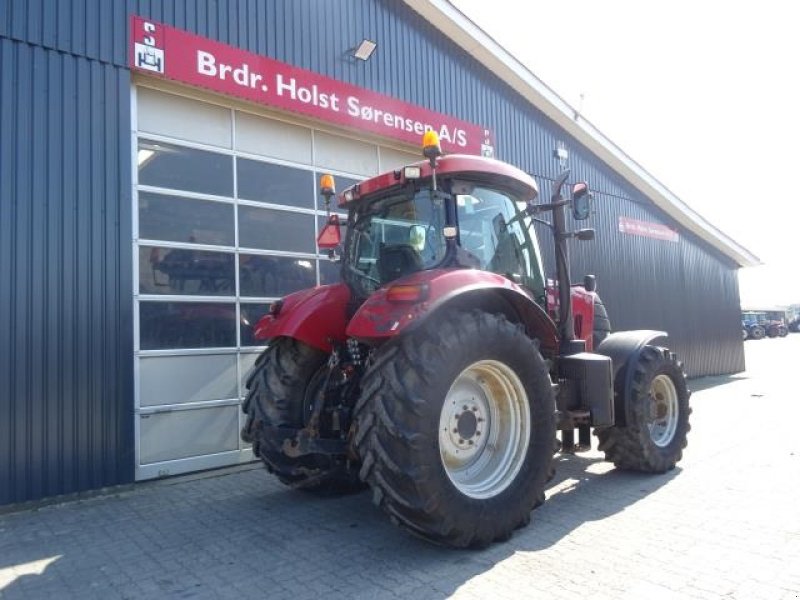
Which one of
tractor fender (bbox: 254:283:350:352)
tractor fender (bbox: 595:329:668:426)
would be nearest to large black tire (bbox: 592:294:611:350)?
tractor fender (bbox: 595:329:668:426)

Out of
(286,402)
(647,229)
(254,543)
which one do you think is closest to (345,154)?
(286,402)

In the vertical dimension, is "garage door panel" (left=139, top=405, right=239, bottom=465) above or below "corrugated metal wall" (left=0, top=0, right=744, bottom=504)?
below

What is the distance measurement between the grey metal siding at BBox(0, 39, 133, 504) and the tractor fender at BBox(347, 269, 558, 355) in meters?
3.11

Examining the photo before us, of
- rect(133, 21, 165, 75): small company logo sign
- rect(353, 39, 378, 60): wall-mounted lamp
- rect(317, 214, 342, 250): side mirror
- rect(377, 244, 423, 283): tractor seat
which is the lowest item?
rect(377, 244, 423, 283): tractor seat

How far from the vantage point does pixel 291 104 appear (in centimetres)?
735

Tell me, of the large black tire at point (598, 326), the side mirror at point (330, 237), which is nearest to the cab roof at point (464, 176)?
the side mirror at point (330, 237)

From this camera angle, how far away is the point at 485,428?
169 inches

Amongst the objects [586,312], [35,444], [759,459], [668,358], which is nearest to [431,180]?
[586,312]

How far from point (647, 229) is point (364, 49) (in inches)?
372

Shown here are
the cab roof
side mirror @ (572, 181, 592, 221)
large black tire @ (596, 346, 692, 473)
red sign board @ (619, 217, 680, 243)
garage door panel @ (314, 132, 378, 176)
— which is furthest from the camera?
red sign board @ (619, 217, 680, 243)

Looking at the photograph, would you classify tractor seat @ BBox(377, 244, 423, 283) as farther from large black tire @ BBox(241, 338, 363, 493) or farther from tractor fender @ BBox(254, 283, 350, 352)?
large black tire @ BBox(241, 338, 363, 493)

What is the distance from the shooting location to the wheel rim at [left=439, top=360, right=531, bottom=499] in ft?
13.4

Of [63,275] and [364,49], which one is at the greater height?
[364,49]

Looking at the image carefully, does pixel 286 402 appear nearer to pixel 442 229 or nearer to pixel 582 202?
pixel 442 229
